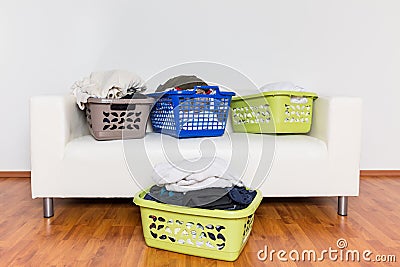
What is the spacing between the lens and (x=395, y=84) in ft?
8.48

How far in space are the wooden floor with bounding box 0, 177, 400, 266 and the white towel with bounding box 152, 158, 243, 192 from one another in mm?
224

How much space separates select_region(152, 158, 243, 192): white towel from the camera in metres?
1.44

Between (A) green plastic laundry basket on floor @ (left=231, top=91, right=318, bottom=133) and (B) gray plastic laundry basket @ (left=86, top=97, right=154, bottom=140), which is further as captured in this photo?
(A) green plastic laundry basket on floor @ (left=231, top=91, right=318, bottom=133)

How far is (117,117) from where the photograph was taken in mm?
1791

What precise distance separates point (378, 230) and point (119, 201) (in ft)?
3.79

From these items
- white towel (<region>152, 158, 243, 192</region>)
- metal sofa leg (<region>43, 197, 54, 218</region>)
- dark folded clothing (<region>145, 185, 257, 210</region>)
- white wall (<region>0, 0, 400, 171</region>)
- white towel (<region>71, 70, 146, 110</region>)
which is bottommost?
metal sofa leg (<region>43, 197, 54, 218</region>)

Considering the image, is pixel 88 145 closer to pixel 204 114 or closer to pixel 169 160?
pixel 169 160

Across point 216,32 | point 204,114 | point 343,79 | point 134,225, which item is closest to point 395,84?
point 343,79

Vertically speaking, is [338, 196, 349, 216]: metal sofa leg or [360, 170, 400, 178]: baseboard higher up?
[338, 196, 349, 216]: metal sofa leg

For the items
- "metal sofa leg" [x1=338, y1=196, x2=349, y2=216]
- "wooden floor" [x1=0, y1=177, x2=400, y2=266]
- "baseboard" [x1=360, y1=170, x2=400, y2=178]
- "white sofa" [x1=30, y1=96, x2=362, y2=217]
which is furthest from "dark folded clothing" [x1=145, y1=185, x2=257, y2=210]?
"baseboard" [x1=360, y1=170, x2=400, y2=178]

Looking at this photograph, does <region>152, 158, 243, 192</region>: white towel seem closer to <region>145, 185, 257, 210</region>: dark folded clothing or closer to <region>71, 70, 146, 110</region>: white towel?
<region>145, 185, 257, 210</region>: dark folded clothing

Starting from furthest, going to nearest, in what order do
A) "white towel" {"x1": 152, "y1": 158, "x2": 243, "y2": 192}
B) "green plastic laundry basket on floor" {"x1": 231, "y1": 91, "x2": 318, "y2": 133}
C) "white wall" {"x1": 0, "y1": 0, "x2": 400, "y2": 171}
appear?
"white wall" {"x1": 0, "y1": 0, "x2": 400, "y2": 171} → "green plastic laundry basket on floor" {"x1": 231, "y1": 91, "x2": 318, "y2": 133} → "white towel" {"x1": 152, "y1": 158, "x2": 243, "y2": 192}

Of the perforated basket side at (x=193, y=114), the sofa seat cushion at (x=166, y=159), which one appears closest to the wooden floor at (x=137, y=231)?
the sofa seat cushion at (x=166, y=159)

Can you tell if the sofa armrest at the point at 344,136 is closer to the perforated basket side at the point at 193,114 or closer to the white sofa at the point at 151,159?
the white sofa at the point at 151,159
